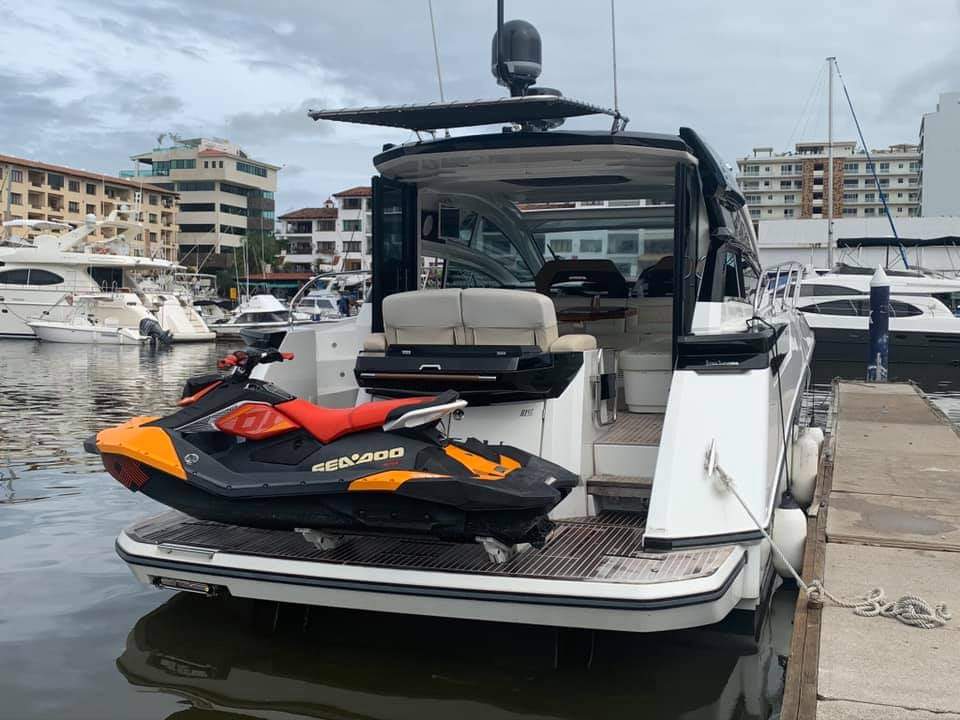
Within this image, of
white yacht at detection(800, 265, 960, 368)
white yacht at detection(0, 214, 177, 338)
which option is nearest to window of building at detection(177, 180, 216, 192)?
white yacht at detection(0, 214, 177, 338)

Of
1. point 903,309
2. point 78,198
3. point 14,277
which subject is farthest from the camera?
point 78,198

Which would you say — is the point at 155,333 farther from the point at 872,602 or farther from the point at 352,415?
the point at 872,602

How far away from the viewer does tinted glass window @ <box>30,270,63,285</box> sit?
38.7 metres

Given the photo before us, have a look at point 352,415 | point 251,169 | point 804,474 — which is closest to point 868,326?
point 804,474

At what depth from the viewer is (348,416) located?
4.24 m

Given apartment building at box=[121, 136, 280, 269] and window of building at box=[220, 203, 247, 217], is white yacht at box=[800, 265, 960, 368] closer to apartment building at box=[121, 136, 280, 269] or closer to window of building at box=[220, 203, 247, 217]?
apartment building at box=[121, 136, 280, 269]

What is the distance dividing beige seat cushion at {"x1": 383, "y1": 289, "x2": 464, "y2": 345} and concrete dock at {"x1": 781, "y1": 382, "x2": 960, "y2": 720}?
226 cm

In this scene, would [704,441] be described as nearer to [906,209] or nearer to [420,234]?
[420,234]

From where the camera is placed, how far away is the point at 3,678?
4535 mm

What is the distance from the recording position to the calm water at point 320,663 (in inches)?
168

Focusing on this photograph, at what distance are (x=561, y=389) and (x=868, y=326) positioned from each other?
723 inches

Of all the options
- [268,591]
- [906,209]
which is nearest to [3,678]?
[268,591]

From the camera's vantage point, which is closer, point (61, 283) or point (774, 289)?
point (774, 289)

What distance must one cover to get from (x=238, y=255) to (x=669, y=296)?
8752cm
